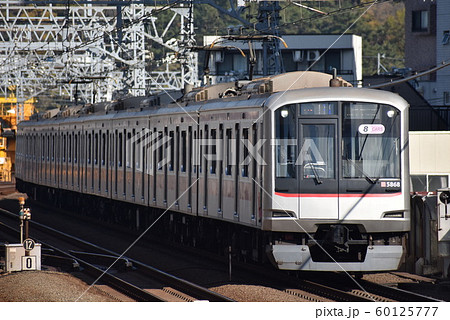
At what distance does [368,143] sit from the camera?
1491 centimetres

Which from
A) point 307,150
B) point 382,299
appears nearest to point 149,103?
point 307,150

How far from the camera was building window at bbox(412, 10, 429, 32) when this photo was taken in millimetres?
46594

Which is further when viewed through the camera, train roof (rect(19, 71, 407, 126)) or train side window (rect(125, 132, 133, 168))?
train side window (rect(125, 132, 133, 168))

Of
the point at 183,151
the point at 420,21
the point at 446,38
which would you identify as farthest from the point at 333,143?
the point at 420,21

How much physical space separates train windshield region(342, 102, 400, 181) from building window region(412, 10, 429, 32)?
1274 inches

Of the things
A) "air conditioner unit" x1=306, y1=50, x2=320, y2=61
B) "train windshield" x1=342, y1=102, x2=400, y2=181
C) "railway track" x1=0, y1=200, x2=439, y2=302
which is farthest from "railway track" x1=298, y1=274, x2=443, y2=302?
"air conditioner unit" x1=306, y1=50, x2=320, y2=61

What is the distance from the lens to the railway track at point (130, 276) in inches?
577

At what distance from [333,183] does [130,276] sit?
4.28m

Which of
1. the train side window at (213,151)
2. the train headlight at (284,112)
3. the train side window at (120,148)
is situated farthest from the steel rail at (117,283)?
the train side window at (120,148)

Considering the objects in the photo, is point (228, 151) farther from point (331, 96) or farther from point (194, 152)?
point (331, 96)

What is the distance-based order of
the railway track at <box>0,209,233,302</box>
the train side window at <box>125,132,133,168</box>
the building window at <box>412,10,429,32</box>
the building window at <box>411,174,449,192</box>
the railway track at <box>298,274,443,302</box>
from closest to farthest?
the railway track at <box>298,274,443,302</box>
the railway track at <box>0,209,233,302</box>
the train side window at <box>125,132,133,168</box>
the building window at <box>411,174,449,192</box>
the building window at <box>412,10,429,32</box>

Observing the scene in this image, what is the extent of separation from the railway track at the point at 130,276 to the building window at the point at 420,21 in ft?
87.9

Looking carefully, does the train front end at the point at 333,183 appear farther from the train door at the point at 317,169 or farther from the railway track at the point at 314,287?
the railway track at the point at 314,287

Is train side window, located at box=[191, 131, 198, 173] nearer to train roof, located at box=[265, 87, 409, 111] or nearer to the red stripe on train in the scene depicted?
train roof, located at box=[265, 87, 409, 111]
